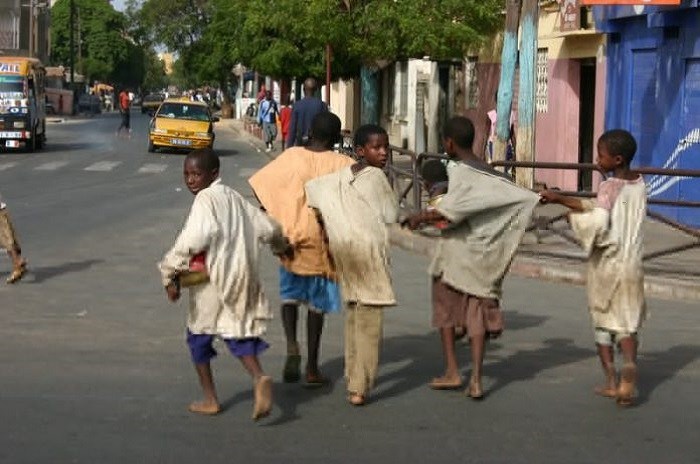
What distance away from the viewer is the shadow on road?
13.4m

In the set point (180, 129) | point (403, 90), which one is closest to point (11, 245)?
point (180, 129)

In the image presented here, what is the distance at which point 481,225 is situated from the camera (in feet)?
25.8

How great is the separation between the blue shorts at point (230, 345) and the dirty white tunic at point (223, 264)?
0.04 m

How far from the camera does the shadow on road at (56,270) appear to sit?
13409mm

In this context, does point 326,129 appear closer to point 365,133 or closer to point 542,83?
point 365,133

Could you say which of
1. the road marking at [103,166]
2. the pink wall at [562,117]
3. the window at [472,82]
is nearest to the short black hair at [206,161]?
the pink wall at [562,117]

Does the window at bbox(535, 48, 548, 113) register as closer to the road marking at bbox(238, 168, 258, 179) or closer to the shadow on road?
the road marking at bbox(238, 168, 258, 179)

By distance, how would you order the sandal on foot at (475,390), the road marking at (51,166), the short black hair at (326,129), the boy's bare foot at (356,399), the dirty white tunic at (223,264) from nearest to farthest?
the dirty white tunic at (223,264) → the boy's bare foot at (356,399) → the sandal on foot at (475,390) → the short black hair at (326,129) → the road marking at (51,166)

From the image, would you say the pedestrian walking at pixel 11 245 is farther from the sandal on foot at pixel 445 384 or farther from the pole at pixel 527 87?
the pole at pixel 527 87

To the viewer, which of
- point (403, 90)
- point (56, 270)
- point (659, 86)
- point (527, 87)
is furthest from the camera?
point (403, 90)

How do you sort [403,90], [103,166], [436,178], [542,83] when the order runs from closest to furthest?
[436,178], [542,83], [103,166], [403,90]

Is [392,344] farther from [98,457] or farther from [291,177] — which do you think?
[98,457]

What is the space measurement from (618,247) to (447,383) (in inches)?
48.6

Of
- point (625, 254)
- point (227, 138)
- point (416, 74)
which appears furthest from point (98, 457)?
point (227, 138)
